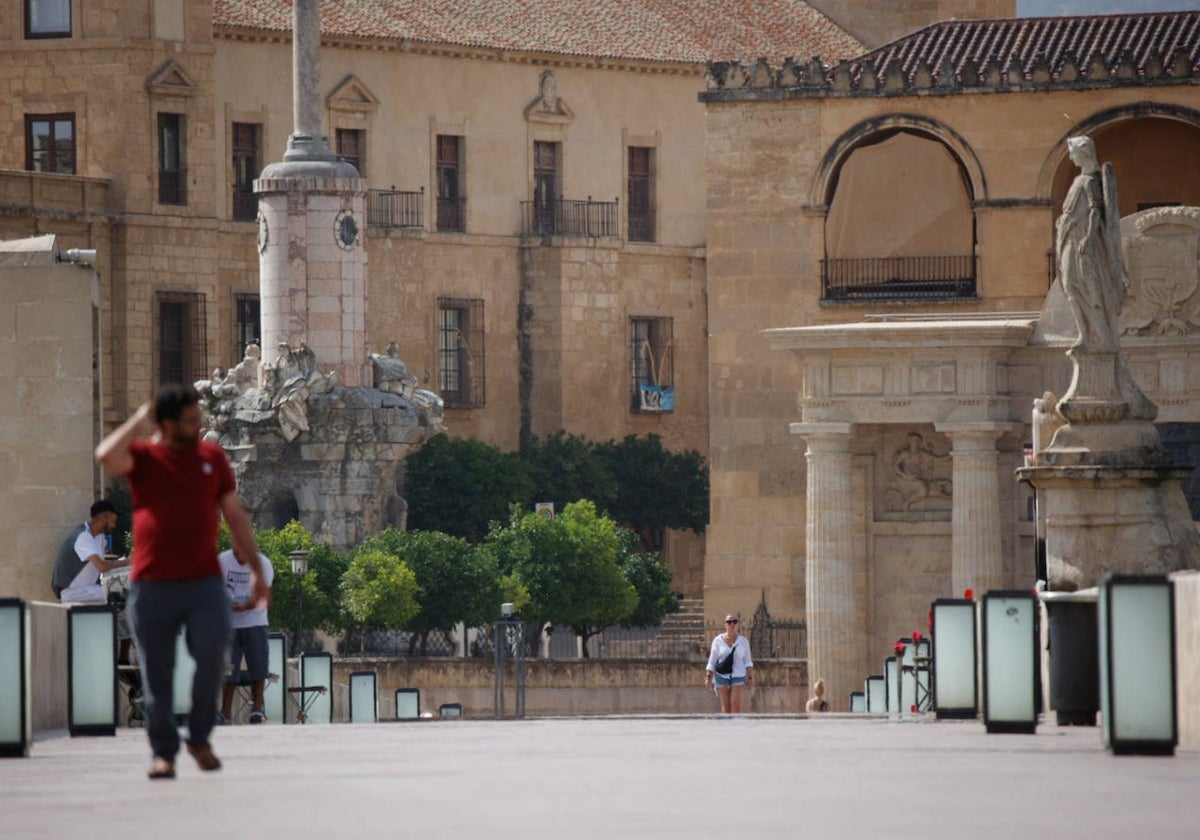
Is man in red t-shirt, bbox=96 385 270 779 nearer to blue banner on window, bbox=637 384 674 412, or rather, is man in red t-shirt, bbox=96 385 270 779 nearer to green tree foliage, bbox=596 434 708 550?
green tree foliage, bbox=596 434 708 550

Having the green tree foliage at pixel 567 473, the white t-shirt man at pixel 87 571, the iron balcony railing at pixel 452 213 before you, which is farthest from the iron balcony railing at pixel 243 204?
the white t-shirt man at pixel 87 571

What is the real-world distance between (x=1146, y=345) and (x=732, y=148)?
16.0 meters

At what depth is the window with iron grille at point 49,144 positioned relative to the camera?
281 feet

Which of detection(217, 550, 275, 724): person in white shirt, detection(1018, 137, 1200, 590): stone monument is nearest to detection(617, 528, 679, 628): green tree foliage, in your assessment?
detection(1018, 137, 1200, 590): stone monument

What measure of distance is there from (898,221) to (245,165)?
81.5 ft

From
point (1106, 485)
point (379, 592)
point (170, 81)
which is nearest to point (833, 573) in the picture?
point (379, 592)

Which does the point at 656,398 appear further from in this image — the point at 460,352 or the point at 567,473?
the point at 567,473

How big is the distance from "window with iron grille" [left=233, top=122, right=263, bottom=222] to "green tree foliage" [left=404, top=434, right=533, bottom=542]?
8052 mm

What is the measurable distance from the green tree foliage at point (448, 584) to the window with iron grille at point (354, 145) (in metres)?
21.8

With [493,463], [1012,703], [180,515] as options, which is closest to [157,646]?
[180,515]

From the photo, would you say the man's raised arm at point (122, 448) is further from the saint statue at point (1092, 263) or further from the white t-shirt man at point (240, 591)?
the saint statue at point (1092, 263)

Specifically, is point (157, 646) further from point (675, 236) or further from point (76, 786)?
point (675, 236)

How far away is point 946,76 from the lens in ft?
211

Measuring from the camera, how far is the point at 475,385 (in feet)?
299
